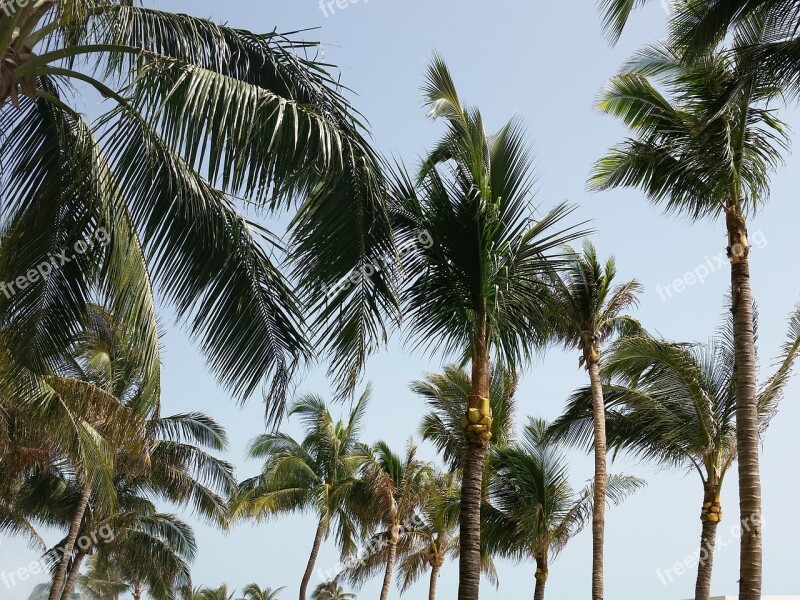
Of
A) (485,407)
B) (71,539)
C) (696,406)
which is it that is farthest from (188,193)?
(71,539)

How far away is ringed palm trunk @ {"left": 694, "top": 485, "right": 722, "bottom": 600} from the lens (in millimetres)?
16622

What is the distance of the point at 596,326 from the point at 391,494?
1172cm

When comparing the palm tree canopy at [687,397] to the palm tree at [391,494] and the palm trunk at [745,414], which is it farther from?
the palm tree at [391,494]

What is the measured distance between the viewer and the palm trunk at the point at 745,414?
9891mm

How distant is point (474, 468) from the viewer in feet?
31.3

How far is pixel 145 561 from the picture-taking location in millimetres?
29562

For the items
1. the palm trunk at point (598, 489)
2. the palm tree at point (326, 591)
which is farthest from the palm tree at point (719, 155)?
the palm tree at point (326, 591)

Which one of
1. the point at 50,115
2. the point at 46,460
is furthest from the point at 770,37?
the point at 46,460

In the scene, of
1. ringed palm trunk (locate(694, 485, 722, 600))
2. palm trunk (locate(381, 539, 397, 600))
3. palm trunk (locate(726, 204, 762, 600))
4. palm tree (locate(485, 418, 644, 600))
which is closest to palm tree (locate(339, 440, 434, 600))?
palm trunk (locate(381, 539, 397, 600))

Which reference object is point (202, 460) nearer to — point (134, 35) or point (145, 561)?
A: point (145, 561)

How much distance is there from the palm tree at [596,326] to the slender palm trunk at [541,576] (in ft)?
13.0

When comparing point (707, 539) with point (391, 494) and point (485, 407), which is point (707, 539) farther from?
point (391, 494)

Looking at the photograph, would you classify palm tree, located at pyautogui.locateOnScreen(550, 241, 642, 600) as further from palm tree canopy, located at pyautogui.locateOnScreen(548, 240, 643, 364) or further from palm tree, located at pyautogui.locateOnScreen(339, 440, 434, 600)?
palm tree, located at pyautogui.locateOnScreen(339, 440, 434, 600)
